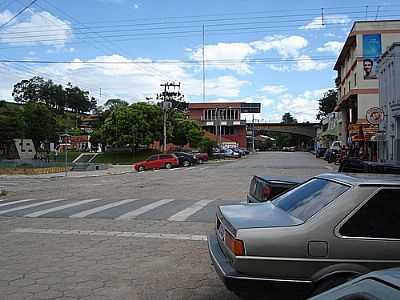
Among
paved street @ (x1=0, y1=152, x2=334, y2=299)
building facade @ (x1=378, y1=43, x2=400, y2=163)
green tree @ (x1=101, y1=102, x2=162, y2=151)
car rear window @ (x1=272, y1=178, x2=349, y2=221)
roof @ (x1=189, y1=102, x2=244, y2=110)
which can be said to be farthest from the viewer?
roof @ (x1=189, y1=102, x2=244, y2=110)

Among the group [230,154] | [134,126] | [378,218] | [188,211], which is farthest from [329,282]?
[230,154]

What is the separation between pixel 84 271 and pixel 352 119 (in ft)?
202

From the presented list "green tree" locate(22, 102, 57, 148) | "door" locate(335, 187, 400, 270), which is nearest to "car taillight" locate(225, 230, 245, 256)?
"door" locate(335, 187, 400, 270)

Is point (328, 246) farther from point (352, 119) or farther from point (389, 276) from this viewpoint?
point (352, 119)

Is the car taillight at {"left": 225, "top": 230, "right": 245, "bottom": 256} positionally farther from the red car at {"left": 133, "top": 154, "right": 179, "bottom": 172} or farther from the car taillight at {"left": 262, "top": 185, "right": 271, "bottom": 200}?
the red car at {"left": 133, "top": 154, "right": 179, "bottom": 172}

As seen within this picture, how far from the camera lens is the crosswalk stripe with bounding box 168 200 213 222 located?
13500 mm

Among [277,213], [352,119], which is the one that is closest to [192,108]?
[352,119]

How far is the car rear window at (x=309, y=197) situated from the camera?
5434mm

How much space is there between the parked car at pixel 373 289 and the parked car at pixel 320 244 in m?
2.31

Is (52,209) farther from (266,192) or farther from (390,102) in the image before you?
(390,102)

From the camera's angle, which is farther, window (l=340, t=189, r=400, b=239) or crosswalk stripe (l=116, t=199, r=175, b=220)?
crosswalk stripe (l=116, t=199, r=175, b=220)

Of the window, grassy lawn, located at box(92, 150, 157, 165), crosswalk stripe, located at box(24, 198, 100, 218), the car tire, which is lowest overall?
grassy lawn, located at box(92, 150, 157, 165)

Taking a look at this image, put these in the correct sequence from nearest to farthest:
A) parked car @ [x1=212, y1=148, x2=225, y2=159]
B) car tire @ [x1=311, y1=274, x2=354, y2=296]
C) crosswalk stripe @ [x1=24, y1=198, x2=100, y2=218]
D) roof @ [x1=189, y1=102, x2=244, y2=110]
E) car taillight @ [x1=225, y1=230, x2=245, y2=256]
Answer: car tire @ [x1=311, y1=274, x2=354, y2=296] → car taillight @ [x1=225, y1=230, x2=245, y2=256] → crosswalk stripe @ [x1=24, y1=198, x2=100, y2=218] → parked car @ [x1=212, y1=148, x2=225, y2=159] → roof @ [x1=189, y1=102, x2=244, y2=110]

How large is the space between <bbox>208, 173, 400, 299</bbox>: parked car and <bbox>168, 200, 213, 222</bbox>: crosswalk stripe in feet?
26.5
